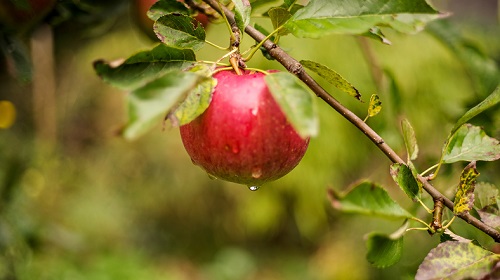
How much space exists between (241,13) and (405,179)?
17 cm

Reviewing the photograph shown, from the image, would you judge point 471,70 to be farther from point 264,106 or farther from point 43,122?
point 43,122

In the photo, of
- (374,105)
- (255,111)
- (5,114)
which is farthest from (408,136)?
(5,114)

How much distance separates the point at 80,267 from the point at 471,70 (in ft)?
5.94

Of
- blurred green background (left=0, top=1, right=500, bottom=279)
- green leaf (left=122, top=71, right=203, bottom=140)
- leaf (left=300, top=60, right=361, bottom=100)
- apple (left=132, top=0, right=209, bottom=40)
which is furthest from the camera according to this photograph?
blurred green background (left=0, top=1, right=500, bottom=279)

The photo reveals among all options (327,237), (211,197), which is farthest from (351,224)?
(211,197)

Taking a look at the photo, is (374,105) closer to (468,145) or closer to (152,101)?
(468,145)

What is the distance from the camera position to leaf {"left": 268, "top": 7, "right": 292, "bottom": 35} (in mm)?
353

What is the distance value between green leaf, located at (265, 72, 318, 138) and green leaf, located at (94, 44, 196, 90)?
0.22 ft

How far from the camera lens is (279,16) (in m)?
0.36

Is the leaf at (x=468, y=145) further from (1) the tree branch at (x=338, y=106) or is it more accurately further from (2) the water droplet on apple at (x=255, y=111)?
(2) the water droplet on apple at (x=255, y=111)

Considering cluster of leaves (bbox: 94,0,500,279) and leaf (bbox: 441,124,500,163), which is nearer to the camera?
cluster of leaves (bbox: 94,0,500,279)

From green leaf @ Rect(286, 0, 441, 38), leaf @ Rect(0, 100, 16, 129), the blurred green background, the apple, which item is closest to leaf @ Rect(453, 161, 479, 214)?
green leaf @ Rect(286, 0, 441, 38)

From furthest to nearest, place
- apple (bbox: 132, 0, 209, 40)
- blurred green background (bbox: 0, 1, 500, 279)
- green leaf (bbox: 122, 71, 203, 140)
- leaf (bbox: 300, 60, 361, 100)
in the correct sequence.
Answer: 1. blurred green background (bbox: 0, 1, 500, 279)
2. apple (bbox: 132, 0, 209, 40)
3. leaf (bbox: 300, 60, 361, 100)
4. green leaf (bbox: 122, 71, 203, 140)

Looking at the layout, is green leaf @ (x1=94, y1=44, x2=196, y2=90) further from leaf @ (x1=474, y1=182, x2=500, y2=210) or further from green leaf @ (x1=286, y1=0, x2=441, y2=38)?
leaf @ (x1=474, y1=182, x2=500, y2=210)
